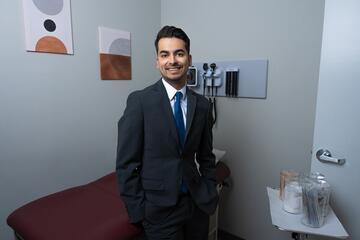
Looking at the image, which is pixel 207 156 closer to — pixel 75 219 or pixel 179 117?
pixel 179 117

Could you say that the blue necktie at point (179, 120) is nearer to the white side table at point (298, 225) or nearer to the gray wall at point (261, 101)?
the white side table at point (298, 225)

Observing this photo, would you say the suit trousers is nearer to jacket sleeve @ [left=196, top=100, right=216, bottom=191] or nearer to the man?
the man

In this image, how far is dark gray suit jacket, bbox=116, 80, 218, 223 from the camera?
3.59 ft

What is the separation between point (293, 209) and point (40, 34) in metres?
1.78

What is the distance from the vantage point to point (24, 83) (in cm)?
154

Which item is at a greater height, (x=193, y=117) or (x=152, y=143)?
(x=193, y=117)

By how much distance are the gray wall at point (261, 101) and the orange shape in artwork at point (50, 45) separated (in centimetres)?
106

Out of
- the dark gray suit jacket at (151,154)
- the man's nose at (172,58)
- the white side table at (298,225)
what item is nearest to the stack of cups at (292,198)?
the white side table at (298,225)

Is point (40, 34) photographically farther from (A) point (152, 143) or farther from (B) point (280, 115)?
(B) point (280, 115)

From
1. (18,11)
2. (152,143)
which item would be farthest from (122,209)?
(18,11)

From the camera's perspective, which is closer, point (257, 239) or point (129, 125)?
point (129, 125)

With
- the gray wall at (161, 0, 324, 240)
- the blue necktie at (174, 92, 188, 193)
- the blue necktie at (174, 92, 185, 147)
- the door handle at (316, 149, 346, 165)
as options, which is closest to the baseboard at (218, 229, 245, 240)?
the gray wall at (161, 0, 324, 240)

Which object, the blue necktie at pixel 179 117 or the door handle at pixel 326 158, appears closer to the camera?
the blue necktie at pixel 179 117

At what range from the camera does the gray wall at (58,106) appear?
4.92 feet
